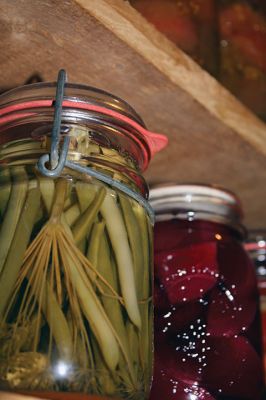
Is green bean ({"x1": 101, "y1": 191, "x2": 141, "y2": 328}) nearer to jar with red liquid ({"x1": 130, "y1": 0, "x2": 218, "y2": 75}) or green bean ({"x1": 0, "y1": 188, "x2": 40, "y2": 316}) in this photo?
green bean ({"x1": 0, "y1": 188, "x2": 40, "y2": 316})

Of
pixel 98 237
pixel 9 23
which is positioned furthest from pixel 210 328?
pixel 9 23

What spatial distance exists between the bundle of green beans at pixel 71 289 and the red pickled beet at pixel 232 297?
103 mm

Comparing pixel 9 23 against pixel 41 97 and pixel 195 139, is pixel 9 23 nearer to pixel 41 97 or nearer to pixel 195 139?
pixel 41 97

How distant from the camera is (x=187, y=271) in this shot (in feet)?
1.95

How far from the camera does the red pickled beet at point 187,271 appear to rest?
58cm

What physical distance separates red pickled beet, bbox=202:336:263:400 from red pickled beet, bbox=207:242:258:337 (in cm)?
1

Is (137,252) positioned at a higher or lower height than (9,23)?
lower

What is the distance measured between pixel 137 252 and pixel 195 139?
0.26 meters

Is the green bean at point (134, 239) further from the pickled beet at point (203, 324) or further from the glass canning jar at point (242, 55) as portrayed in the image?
the glass canning jar at point (242, 55)

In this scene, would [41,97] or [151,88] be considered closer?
[41,97]

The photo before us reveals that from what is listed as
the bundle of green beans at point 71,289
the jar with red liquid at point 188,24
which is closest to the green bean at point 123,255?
the bundle of green beans at point 71,289

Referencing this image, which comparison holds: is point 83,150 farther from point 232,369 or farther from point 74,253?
point 232,369

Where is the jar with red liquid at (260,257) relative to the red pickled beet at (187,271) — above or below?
above

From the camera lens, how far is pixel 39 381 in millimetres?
418
